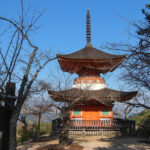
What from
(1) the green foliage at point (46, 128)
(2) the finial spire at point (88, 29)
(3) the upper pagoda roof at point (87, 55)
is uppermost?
(2) the finial spire at point (88, 29)

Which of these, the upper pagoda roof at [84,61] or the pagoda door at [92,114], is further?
the pagoda door at [92,114]

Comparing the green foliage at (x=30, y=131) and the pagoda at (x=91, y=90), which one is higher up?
the pagoda at (x=91, y=90)

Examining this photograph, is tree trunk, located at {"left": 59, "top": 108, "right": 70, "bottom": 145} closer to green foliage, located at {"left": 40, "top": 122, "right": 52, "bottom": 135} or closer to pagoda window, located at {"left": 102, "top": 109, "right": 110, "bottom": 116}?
pagoda window, located at {"left": 102, "top": 109, "right": 110, "bottom": 116}

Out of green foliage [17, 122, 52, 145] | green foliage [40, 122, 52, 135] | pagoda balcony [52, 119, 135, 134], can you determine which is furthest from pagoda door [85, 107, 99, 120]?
green foliage [40, 122, 52, 135]

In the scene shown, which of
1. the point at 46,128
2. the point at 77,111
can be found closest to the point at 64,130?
the point at 77,111

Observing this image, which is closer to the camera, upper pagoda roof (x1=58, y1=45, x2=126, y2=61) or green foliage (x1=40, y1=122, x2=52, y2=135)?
upper pagoda roof (x1=58, y1=45, x2=126, y2=61)

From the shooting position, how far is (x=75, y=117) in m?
17.0

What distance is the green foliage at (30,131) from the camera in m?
15.7

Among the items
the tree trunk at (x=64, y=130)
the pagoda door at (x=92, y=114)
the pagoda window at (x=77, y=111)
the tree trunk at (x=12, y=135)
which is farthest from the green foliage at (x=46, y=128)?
the tree trunk at (x=12, y=135)

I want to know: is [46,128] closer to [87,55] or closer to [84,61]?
[84,61]

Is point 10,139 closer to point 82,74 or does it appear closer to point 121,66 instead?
point 121,66

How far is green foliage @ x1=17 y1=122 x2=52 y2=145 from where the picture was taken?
51.5 feet

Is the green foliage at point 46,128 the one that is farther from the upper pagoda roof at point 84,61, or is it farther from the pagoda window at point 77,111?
the upper pagoda roof at point 84,61

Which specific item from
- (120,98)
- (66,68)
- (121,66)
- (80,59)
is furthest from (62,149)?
(66,68)
